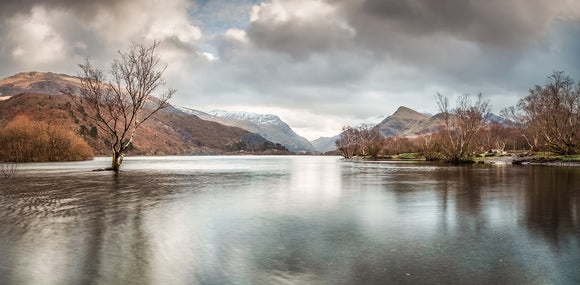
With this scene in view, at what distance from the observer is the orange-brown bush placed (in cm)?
7575

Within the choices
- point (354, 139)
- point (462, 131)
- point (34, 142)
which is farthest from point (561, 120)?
point (34, 142)

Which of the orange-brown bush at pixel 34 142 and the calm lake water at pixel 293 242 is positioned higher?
the orange-brown bush at pixel 34 142

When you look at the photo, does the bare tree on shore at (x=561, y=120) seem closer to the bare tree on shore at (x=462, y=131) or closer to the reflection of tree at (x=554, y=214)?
the bare tree on shore at (x=462, y=131)

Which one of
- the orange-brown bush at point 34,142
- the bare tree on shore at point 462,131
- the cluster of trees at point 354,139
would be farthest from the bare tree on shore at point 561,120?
the orange-brown bush at point 34,142

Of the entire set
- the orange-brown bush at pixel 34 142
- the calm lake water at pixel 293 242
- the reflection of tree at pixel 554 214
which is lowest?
the calm lake water at pixel 293 242

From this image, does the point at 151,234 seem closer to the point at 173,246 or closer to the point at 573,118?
the point at 173,246

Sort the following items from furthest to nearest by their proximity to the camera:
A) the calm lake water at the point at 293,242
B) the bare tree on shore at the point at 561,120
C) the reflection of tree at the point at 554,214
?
the bare tree on shore at the point at 561,120 → the reflection of tree at the point at 554,214 → the calm lake water at the point at 293,242

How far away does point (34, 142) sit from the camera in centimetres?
7844

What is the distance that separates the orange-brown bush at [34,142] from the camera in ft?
249

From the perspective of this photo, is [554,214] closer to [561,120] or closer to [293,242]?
[293,242]

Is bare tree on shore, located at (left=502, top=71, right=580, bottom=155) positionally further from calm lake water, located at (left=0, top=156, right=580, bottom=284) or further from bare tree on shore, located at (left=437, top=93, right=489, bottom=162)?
calm lake water, located at (left=0, top=156, right=580, bottom=284)

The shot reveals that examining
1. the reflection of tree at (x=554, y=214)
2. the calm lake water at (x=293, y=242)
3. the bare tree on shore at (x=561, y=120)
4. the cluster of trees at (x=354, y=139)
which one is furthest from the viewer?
the cluster of trees at (x=354, y=139)

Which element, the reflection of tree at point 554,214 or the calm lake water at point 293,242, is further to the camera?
the reflection of tree at point 554,214

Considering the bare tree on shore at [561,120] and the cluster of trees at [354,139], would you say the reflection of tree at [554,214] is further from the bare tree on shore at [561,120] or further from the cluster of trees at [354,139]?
the cluster of trees at [354,139]
